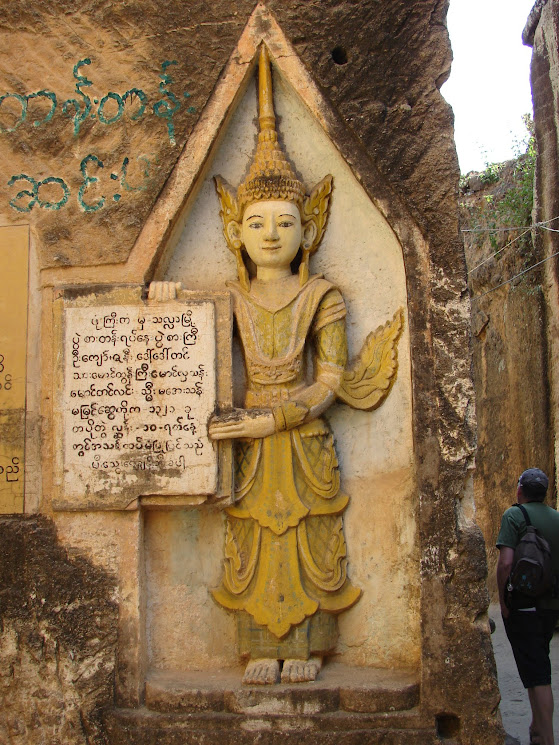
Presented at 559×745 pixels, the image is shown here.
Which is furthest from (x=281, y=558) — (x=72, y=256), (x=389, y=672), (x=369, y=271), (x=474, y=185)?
(x=474, y=185)

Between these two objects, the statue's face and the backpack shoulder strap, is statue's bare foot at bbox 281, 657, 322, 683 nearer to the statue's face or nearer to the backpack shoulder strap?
the backpack shoulder strap

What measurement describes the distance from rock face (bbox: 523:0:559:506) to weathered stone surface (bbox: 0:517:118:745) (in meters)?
4.66

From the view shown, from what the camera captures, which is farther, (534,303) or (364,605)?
(534,303)

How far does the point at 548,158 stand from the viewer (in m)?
7.83

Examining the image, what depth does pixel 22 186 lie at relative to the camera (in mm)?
4648

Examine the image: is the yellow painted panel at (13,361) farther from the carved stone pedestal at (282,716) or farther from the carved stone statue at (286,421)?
the carved stone pedestal at (282,716)

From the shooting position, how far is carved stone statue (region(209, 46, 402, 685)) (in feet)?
14.3

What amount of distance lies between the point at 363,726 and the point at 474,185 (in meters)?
7.39

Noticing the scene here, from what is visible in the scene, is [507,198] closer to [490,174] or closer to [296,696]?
[490,174]

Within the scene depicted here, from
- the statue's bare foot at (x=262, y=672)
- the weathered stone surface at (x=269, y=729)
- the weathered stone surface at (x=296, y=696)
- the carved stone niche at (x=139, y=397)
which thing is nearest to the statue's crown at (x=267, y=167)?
the carved stone niche at (x=139, y=397)

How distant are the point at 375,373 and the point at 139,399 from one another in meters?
Result: 1.27

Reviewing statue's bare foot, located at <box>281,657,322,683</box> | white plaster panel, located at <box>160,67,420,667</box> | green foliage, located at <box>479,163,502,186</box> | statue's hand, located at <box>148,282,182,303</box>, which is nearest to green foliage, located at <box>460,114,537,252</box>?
green foliage, located at <box>479,163,502,186</box>

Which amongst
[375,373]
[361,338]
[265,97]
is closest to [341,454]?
[375,373]

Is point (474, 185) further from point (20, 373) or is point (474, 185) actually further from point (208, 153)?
point (20, 373)
